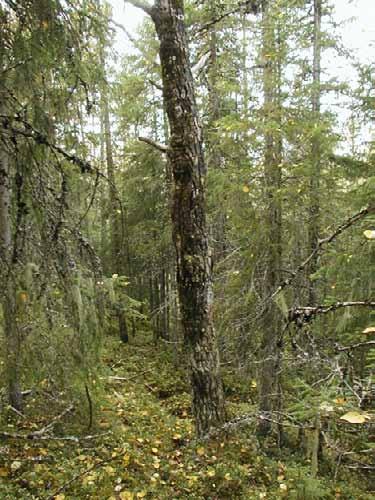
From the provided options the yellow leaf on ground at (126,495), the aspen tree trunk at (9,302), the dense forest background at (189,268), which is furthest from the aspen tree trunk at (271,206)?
the aspen tree trunk at (9,302)

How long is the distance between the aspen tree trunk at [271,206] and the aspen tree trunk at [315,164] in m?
0.55

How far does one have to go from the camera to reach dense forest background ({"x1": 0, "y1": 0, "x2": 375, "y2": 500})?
2.42 metres

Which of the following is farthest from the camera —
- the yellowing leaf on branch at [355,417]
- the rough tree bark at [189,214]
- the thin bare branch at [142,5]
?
the rough tree bark at [189,214]

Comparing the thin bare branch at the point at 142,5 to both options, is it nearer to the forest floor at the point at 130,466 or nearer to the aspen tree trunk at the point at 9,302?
the aspen tree trunk at the point at 9,302

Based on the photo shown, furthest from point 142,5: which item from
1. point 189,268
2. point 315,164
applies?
point 315,164

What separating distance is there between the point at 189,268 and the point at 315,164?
3456mm

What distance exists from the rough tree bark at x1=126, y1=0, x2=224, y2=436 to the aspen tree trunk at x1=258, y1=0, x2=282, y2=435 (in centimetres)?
234

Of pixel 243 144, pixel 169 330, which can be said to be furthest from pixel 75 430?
pixel 169 330

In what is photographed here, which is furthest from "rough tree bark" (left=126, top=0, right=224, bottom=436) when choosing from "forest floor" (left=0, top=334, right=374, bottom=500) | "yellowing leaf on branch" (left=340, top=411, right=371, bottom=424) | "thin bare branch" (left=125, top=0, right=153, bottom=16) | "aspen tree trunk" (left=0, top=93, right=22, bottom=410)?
"yellowing leaf on branch" (left=340, top=411, right=371, bottom=424)

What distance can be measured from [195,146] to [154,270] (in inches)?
338

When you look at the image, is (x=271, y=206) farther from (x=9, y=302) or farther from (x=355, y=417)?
(x=355, y=417)

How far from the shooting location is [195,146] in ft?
11.2

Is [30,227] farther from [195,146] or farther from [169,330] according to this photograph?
[169,330]

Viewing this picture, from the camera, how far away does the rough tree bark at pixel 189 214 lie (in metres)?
3.25
